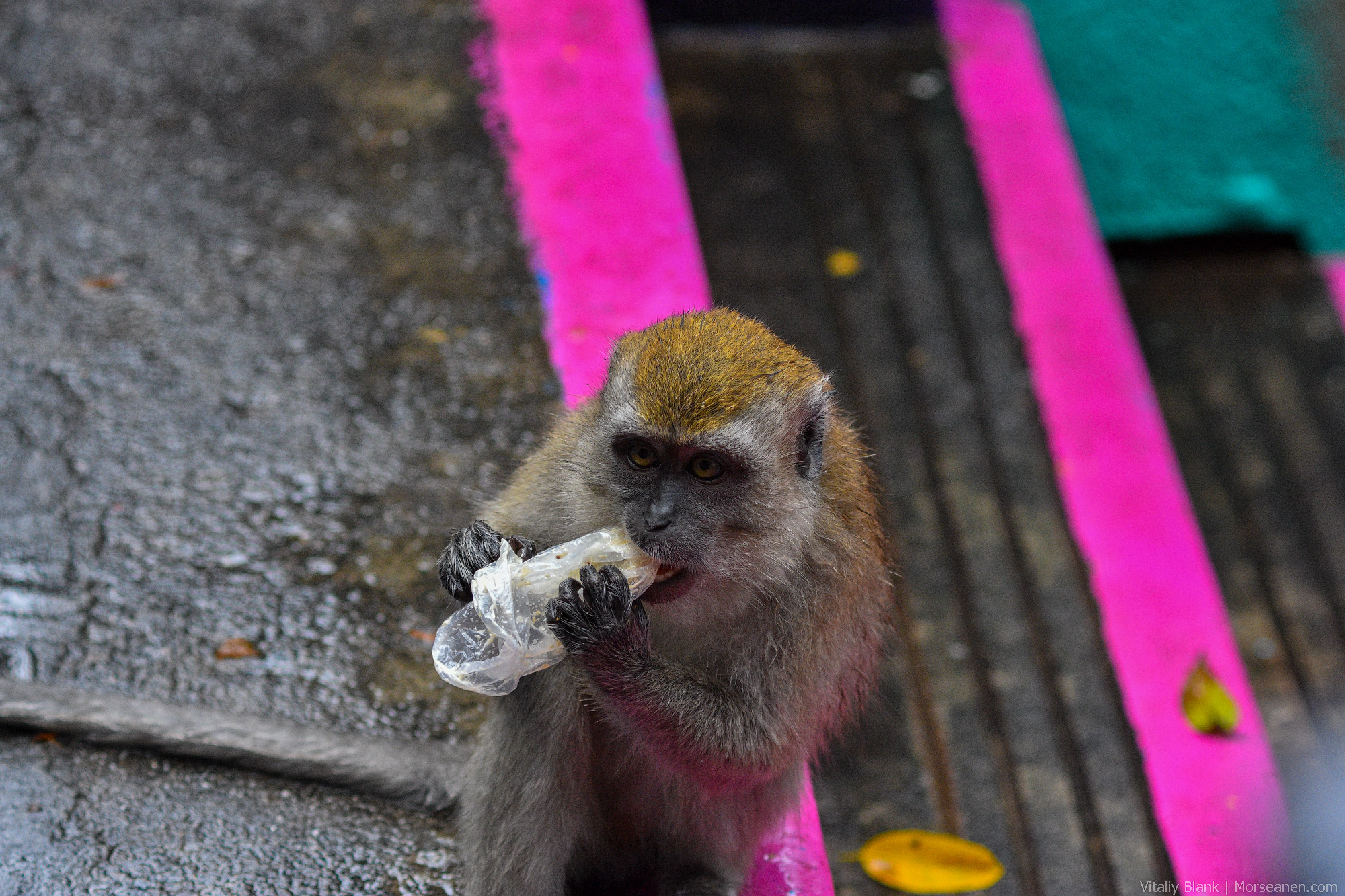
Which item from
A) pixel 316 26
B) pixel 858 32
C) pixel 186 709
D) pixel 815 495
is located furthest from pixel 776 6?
pixel 186 709

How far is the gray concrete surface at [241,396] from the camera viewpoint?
2.86m

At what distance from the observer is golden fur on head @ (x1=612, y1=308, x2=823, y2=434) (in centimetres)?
242

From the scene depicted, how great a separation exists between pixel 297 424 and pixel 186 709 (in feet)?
3.26

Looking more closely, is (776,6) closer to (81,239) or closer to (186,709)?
(81,239)

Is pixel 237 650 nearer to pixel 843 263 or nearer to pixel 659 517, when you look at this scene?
pixel 659 517

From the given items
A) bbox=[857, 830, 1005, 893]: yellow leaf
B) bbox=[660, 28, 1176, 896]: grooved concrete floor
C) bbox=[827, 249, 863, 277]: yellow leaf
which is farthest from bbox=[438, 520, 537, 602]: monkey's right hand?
bbox=[827, 249, 863, 277]: yellow leaf

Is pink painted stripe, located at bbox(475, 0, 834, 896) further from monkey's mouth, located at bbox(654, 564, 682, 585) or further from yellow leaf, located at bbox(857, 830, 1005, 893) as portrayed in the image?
yellow leaf, located at bbox(857, 830, 1005, 893)

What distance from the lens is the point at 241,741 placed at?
2879 mm

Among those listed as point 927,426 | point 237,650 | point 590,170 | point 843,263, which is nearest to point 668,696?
point 237,650

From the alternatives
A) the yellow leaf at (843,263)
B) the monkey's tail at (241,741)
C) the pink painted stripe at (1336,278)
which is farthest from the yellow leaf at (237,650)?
the pink painted stripe at (1336,278)

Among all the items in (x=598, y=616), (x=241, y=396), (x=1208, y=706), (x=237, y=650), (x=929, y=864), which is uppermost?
(x=241, y=396)

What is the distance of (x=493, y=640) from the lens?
255 centimetres

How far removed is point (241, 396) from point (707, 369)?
1820 millimetres

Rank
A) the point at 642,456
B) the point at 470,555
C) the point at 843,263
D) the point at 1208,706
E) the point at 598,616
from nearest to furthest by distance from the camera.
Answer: the point at 598,616 → the point at 642,456 → the point at 470,555 → the point at 1208,706 → the point at 843,263
